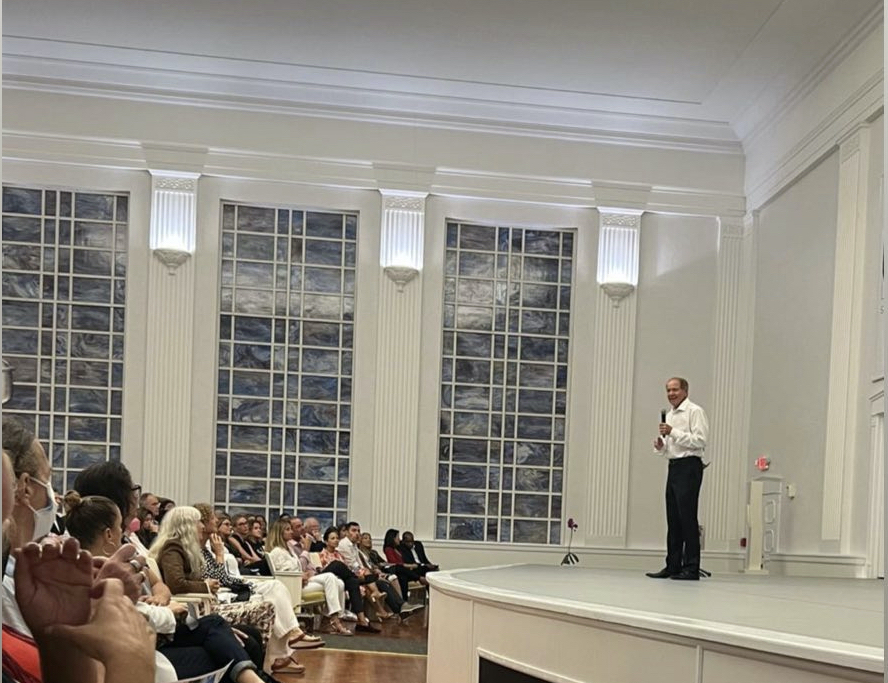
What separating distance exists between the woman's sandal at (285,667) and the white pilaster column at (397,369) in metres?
7.92

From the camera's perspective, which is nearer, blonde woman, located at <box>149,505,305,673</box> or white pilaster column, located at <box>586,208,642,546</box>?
blonde woman, located at <box>149,505,305,673</box>

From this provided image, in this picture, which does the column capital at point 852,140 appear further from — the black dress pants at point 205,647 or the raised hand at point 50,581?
the raised hand at point 50,581

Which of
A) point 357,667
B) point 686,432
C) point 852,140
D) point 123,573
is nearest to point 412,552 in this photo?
point 357,667

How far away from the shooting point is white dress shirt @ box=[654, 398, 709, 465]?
9797 mm

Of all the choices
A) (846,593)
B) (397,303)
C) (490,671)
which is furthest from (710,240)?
(490,671)

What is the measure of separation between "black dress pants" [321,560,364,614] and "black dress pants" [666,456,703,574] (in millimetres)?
4491

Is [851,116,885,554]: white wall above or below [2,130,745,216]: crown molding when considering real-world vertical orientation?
below

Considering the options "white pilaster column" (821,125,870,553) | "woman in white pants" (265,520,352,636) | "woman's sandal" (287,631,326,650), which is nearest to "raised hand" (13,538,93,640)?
"woman's sandal" (287,631,326,650)

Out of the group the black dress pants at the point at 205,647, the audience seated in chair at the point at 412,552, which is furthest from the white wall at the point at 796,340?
the black dress pants at the point at 205,647

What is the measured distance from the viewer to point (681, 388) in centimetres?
989

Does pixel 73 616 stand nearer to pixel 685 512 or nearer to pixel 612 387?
pixel 685 512

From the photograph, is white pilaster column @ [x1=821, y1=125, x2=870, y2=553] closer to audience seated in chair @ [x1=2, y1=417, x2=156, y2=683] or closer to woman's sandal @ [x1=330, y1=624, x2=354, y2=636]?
woman's sandal @ [x1=330, y1=624, x2=354, y2=636]

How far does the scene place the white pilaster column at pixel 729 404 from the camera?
1798cm

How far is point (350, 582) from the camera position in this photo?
44.4 feet
